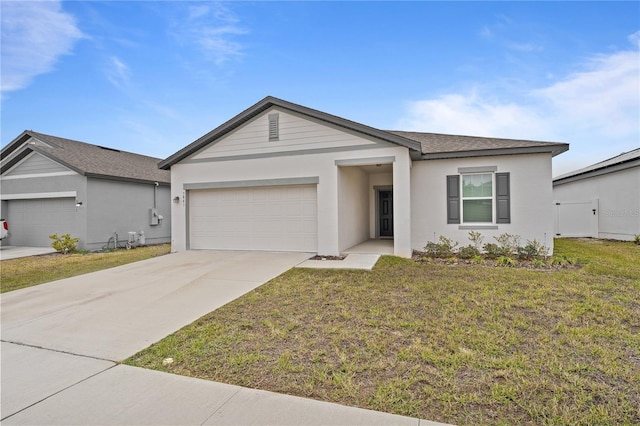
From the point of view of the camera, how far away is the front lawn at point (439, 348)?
8.38 feet

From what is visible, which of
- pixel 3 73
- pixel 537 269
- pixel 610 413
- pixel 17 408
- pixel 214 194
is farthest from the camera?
pixel 214 194

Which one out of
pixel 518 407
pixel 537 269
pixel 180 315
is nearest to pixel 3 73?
pixel 180 315

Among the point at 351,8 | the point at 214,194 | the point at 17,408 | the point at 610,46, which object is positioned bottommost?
the point at 17,408

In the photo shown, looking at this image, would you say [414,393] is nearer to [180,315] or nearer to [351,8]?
[180,315]

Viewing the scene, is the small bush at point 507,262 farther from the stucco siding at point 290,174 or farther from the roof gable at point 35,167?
the roof gable at point 35,167

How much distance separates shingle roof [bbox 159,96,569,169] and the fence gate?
A: 320 inches

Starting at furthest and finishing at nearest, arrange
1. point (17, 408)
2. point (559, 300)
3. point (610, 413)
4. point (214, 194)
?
point (214, 194)
point (559, 300)
point (17, 408)
point (610, 413)

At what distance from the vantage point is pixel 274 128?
1027 centimetres

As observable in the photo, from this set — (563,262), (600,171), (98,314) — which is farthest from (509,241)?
(98,314)

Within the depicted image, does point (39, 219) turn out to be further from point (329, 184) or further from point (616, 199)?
point (616, 199)

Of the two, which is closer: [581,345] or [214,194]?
[581,345]

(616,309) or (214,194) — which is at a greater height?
(214,194)

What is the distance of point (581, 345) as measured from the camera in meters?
3.51

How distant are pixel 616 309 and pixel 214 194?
10726 millimetres
